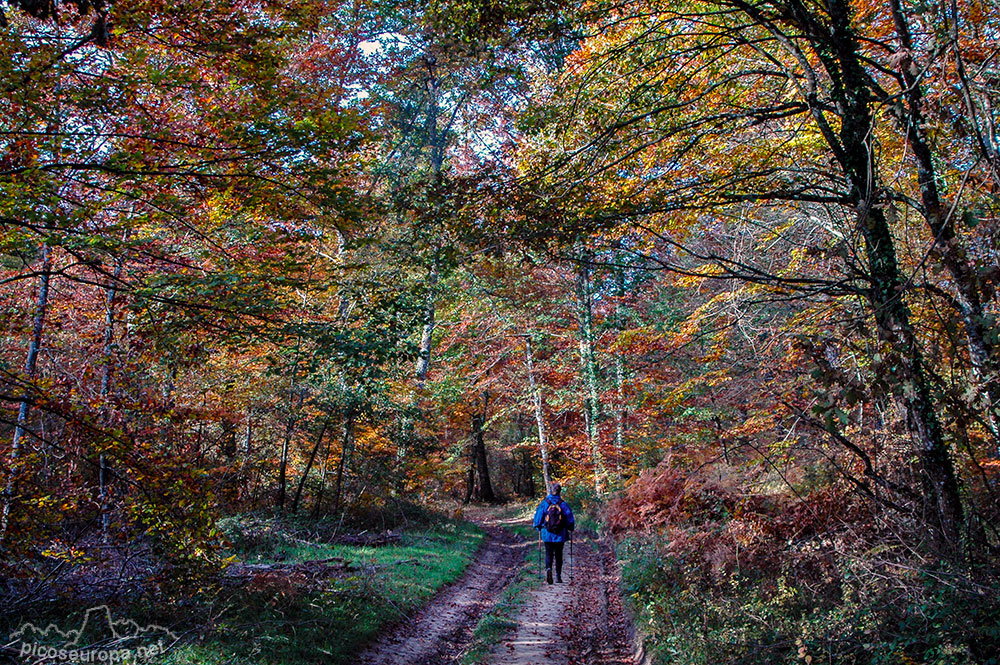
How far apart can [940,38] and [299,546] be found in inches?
500

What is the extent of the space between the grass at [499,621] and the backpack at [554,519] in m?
1.29

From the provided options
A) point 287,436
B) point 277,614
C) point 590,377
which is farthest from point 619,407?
point 277,614

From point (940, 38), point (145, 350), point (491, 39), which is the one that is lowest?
point (145, 350)

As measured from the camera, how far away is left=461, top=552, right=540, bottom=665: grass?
734 cm

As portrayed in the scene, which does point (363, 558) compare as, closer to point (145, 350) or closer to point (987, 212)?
point (145, 350)

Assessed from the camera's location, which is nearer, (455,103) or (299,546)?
(299,546)

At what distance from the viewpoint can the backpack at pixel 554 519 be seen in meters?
10.6

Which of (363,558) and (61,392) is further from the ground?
(61,392)

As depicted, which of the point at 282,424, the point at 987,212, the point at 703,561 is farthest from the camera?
the point at 282,424

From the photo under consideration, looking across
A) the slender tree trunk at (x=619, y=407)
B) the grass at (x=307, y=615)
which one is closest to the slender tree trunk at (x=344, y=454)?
the grass at (x=307, y=615)

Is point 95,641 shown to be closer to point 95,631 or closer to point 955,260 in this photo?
point 95,631

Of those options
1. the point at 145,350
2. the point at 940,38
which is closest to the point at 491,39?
the point at 940,38

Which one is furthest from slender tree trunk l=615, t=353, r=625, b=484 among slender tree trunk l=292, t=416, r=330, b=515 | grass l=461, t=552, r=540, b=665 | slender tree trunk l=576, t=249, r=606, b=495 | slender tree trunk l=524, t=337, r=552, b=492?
slender tree trunk l=292, t=416, r=330, b=515

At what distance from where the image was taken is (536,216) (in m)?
5.95
